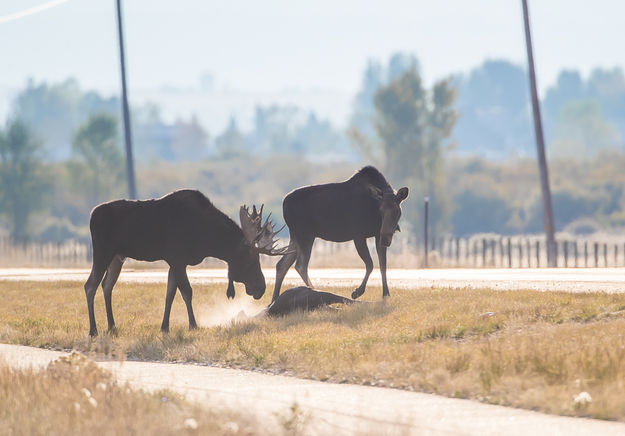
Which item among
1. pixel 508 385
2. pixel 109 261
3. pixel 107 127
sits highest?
pixel 107 127

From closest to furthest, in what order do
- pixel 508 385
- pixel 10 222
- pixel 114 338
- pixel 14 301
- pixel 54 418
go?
pixel 54 418 → pixel 508 385 → pixel 114 338 → pixel 14 301 → pixel 10 222

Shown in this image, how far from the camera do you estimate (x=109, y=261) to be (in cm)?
1620

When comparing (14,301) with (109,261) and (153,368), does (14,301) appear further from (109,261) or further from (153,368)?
(153,368)

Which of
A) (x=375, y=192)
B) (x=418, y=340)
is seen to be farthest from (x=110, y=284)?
(x=418, y=340)

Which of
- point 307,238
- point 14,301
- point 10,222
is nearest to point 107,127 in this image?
point 10,222

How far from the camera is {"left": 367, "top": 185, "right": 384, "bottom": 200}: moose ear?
1841cm

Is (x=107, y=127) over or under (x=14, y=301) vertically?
over

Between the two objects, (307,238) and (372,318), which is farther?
(307,238)

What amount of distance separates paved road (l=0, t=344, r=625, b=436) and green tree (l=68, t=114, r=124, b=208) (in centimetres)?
6742

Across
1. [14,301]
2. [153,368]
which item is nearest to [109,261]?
[153,368]

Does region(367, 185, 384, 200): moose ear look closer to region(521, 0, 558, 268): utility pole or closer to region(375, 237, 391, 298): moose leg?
region(375, 237, 391, 298): moose leg

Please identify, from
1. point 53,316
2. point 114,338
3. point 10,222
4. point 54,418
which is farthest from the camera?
point 10,222

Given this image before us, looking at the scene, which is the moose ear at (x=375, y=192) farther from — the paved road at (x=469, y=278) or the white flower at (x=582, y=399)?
the white flower at (x=582, y=399)

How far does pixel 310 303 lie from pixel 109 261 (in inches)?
135
